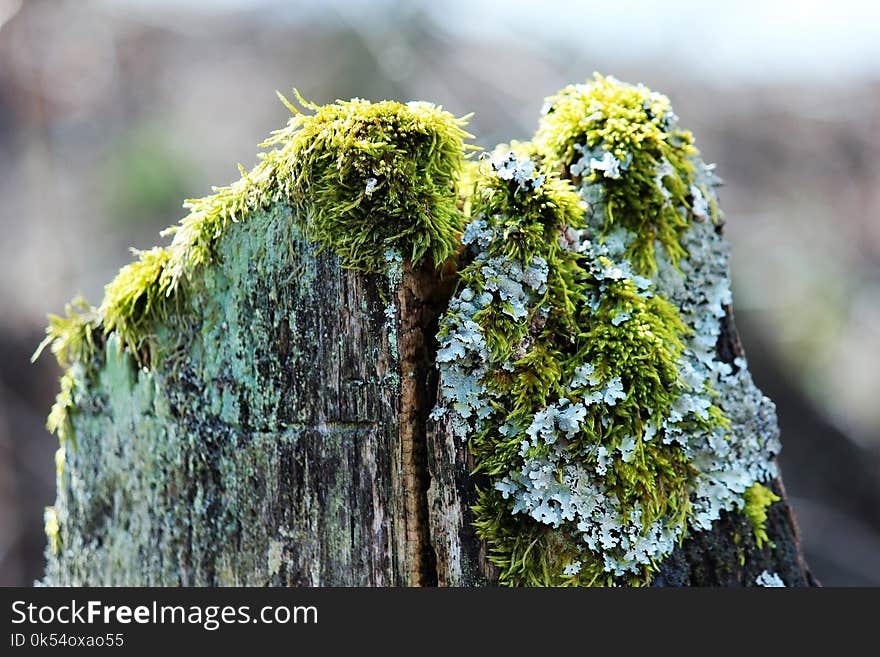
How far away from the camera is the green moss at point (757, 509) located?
1957 mm

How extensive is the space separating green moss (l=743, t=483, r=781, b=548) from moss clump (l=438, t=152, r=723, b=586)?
277 mm

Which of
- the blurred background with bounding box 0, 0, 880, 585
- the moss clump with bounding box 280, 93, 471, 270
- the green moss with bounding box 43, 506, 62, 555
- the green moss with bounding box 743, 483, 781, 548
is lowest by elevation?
the green moss with bounding box 743, 483, 781, 548

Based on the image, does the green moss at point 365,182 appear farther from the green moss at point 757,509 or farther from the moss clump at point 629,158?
the green moss at point 757,509

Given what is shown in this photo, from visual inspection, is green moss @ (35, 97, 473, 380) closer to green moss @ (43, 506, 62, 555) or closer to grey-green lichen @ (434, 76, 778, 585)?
grey-green lichen @ (434, 76, 778, 585)

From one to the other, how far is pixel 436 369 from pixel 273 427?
471mm

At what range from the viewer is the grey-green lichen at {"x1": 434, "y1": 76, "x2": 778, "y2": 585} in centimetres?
169

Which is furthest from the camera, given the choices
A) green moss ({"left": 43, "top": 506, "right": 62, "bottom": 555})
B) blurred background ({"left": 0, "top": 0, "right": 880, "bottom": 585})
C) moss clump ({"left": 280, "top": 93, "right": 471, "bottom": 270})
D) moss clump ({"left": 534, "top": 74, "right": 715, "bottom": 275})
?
blurred background ({"left": 0, "top": 0, "right": 880, "bottom": 585})

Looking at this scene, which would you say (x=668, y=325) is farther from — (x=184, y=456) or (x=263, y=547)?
(x=184, y=456)

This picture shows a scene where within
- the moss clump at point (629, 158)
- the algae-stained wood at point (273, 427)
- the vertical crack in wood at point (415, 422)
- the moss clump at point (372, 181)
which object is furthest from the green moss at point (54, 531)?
the moss clump at point (629, 158)

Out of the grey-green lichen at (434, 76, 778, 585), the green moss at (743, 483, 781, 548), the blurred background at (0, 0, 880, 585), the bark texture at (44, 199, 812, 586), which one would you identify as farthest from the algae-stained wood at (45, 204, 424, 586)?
the blurred background at (0, 0, 880, 585)

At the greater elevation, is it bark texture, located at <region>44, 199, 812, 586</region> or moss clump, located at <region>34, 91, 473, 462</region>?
moss clump, located at <region>34, 91, 473, 462</region>

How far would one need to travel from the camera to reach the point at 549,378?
1.72 metres

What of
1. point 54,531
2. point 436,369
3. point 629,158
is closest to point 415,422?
point 436,369

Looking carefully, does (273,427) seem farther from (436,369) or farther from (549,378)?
(549,378)
